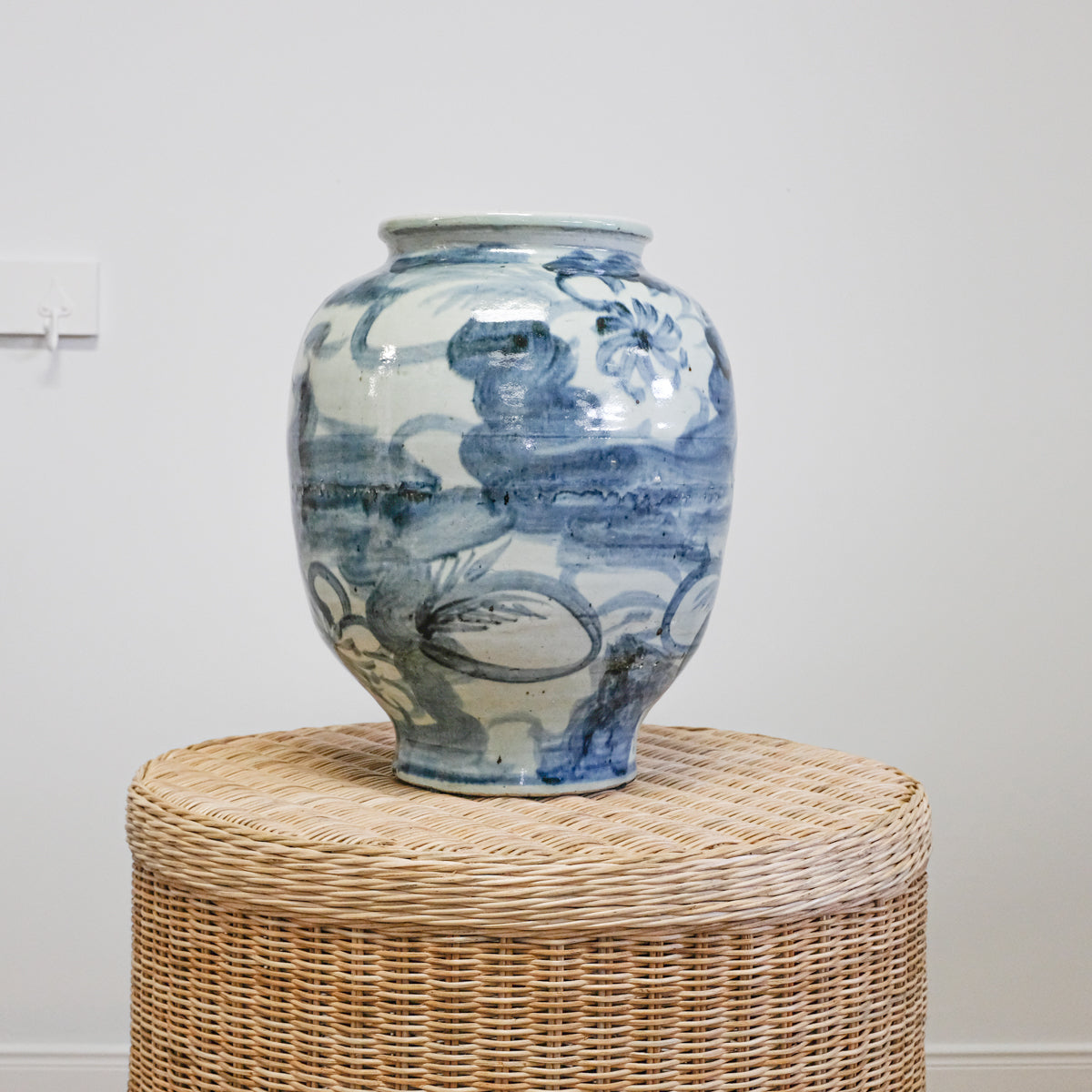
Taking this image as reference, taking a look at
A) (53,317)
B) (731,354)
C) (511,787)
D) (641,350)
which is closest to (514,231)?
(641,350)

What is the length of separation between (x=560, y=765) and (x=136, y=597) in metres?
0.81

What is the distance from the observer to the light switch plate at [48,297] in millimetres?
1568

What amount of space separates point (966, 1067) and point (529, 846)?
43.6 inches

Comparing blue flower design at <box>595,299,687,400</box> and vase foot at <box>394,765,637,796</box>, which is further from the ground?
blue flower design at <box>595,299,687,400</box>

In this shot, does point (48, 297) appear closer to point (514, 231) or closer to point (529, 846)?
point (514, 231)

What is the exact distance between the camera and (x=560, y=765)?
100cm

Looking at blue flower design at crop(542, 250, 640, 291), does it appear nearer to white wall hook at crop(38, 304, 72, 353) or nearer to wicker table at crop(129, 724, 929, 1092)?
wicker table at crop(129, 724, 929, 1092)

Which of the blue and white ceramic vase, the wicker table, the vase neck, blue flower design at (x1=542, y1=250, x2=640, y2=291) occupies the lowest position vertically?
the wicker table

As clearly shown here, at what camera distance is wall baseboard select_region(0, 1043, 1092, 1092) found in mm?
1651

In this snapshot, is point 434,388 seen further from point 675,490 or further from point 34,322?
point 34,322

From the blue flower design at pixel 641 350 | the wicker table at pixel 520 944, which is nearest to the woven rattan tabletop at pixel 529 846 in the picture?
the wicker table at pixel 520 944

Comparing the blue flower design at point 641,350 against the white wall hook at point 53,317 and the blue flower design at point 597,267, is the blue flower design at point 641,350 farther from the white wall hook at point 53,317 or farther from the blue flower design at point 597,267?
the white wall hook at point 53,317

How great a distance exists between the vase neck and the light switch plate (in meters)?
0.71

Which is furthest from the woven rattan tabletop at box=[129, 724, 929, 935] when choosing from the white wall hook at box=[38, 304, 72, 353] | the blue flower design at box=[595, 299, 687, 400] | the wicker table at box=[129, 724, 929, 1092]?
the white wall hook at box=[38, 304, 72, 353]
